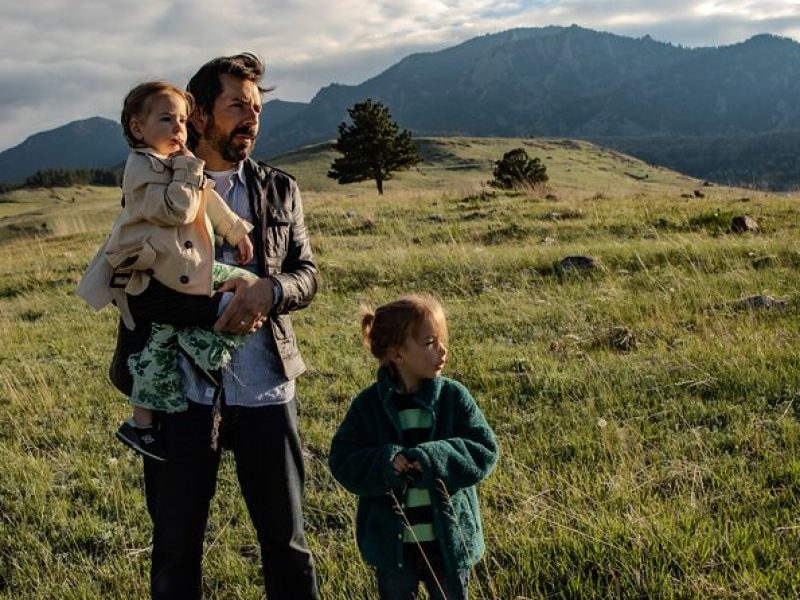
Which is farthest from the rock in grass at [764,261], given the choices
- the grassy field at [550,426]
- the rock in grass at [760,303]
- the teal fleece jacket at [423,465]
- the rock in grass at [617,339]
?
the teal fleece jacket at [423,465]

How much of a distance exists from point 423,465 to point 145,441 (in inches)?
49.1

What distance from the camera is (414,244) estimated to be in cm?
1363

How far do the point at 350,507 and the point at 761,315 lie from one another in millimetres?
5175

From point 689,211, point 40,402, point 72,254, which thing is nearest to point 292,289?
point 40,402

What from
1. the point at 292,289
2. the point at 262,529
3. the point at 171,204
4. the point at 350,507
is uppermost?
the point at 171,204

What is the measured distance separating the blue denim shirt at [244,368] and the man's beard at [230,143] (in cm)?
10

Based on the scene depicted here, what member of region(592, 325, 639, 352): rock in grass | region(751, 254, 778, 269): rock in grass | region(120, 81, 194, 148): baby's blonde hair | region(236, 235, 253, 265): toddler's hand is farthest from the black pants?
region(751, 254, 778, 269): rock in grass

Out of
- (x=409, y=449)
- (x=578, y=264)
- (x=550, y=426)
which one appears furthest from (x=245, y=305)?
(x=578, y=264)

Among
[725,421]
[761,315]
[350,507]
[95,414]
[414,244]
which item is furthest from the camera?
[414,244]

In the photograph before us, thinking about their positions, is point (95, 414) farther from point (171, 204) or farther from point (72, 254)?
point (72, 254)

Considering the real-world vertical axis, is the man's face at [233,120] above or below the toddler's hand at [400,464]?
above

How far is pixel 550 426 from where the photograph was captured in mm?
5094

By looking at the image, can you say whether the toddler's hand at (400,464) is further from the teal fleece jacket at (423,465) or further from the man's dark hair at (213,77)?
the man's dark hair at (213,77)

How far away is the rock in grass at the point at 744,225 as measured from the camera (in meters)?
12.1
